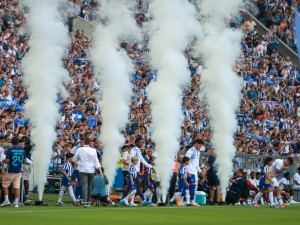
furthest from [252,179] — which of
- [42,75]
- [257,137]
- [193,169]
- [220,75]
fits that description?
[42,75]

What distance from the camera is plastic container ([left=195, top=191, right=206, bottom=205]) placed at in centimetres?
3269

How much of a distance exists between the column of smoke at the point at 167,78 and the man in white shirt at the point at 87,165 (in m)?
2.94

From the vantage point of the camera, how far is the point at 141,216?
23500mm

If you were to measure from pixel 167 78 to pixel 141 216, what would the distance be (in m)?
8.66

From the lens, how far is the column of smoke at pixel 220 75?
112 ft

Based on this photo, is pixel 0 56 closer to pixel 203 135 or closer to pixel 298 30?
pixel 203 135

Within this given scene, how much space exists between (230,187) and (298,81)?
19.2 m

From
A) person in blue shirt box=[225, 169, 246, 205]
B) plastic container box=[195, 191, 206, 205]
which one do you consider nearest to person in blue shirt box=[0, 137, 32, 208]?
plastic container box=[195, 191, 206, 205]

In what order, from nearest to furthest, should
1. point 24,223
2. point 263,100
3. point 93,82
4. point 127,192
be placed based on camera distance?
point 24,223 → point 127,192 → point 93,82 → point 263,100

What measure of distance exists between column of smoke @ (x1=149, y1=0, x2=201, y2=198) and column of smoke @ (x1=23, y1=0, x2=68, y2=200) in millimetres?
4139

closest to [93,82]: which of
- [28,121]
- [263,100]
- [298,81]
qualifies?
[28,121]

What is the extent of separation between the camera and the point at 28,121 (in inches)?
1220

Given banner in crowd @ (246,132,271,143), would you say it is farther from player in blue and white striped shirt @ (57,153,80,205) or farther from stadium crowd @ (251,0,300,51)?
player in blue and white striped shirt @ (57,153,80,205)

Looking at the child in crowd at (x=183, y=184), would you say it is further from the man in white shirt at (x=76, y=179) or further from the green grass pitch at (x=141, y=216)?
the man in white shirt at (x=76, y=179)
